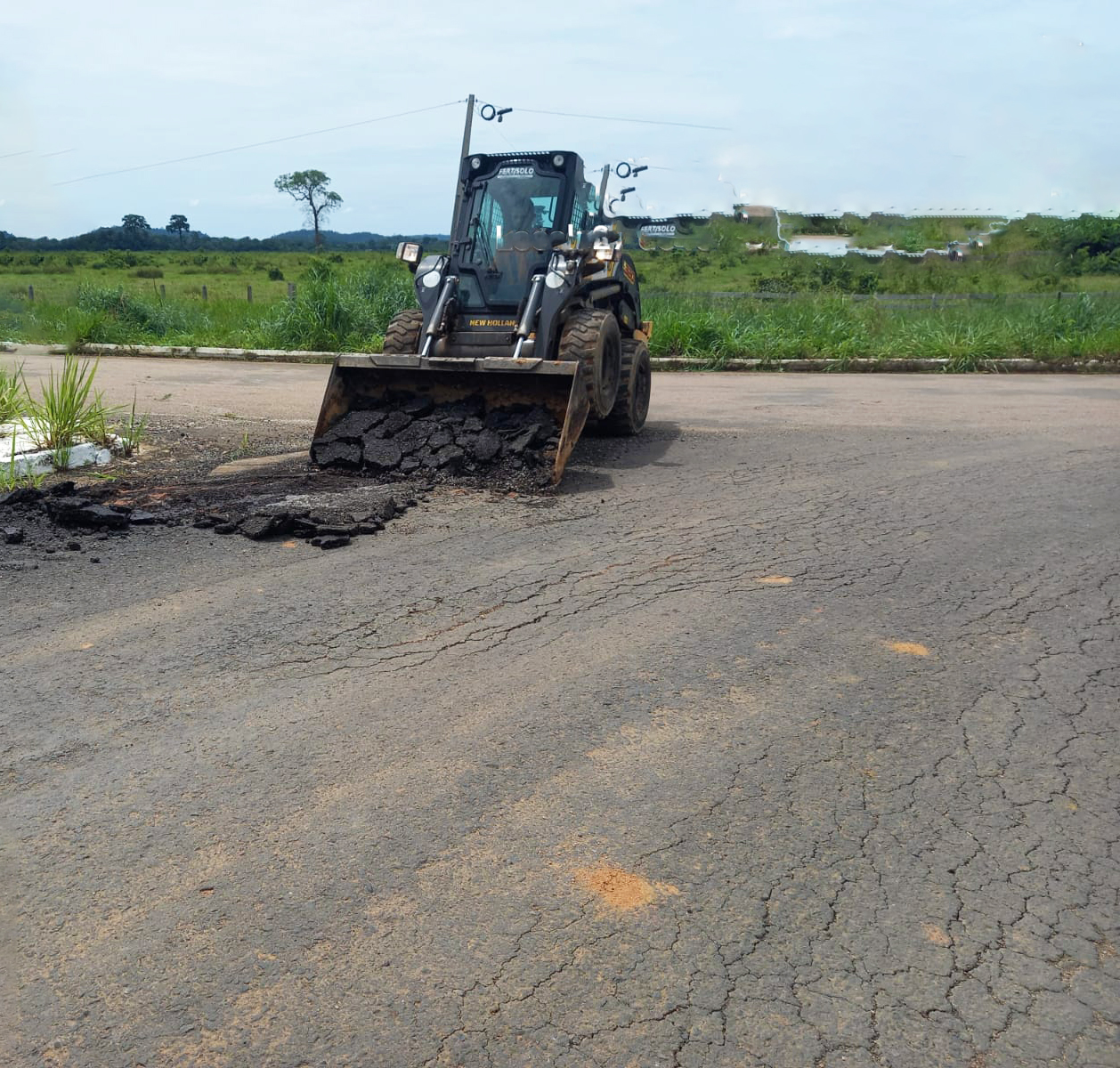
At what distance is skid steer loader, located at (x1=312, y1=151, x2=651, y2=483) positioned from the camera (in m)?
9.19

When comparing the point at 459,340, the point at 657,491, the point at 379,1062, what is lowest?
the point at 379,1062

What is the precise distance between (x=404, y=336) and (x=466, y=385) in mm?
1429

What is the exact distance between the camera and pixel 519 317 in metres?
10.0

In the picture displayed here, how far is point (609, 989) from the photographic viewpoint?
2.77m

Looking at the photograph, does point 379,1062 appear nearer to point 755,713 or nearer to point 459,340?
point 755,713

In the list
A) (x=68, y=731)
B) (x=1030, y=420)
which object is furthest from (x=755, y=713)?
(x=1030, y=420)

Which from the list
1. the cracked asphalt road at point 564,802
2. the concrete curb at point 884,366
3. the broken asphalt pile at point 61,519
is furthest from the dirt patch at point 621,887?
the concrete curb at point 884,366

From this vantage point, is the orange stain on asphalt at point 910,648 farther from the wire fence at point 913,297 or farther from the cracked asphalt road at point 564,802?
the wire fence at point 913,297

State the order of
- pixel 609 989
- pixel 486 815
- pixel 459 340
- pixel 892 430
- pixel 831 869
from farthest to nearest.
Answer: pixel 892 430 < pixel 459 340 < pixel 486 815 < pixel 831 869 < pixel 609 989

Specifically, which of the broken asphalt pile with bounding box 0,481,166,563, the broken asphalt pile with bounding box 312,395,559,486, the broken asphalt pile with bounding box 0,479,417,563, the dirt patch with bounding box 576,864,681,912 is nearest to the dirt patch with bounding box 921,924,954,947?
the dirt patch with bounding box 576,864,681,912

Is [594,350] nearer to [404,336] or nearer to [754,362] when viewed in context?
[404,336]

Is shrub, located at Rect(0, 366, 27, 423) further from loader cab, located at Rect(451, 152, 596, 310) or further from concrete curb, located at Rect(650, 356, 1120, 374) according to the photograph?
concrete curb, located at Rect(650, 356, 1120, 374)

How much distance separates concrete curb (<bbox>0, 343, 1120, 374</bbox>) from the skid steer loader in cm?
815

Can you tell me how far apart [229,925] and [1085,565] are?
5431mm
